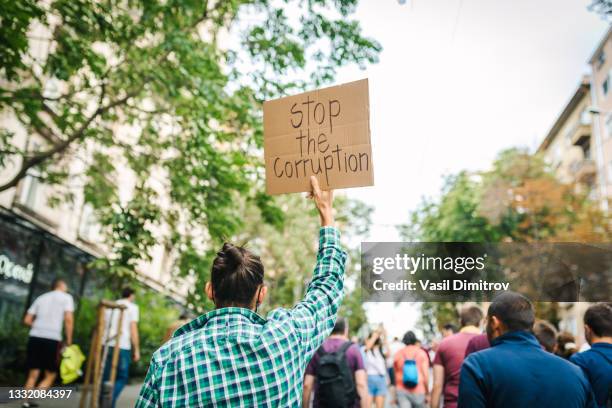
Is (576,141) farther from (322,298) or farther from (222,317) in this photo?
(222,317)

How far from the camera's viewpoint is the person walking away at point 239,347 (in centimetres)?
186

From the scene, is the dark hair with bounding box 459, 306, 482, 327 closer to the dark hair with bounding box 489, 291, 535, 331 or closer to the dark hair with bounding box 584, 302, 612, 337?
the dark hair with bounding box 584, 302, 612, 337

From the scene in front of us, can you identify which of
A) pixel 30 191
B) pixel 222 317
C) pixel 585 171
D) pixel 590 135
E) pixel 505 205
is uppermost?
pixel 590 135

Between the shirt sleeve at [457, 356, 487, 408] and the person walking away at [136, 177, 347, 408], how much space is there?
3.39ft

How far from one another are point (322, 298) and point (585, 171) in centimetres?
4031

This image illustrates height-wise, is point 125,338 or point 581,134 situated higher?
point 581,134

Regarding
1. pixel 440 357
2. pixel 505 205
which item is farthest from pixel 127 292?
pixel 505 205

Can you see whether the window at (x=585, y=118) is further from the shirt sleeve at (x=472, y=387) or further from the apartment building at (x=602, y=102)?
the shirt sleeve at (x=472, y=387)

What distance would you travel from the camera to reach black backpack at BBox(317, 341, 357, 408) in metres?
6.28

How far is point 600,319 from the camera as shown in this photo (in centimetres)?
376

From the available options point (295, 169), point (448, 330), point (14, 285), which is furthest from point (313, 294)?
point (14, 285)

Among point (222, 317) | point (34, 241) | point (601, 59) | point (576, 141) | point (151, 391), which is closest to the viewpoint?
point (151, 391)

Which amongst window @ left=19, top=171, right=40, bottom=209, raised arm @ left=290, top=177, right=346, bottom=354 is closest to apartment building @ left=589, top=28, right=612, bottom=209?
window @ left=19, top=171, right=40, bottom=209

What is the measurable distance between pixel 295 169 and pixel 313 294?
35.9 inches
